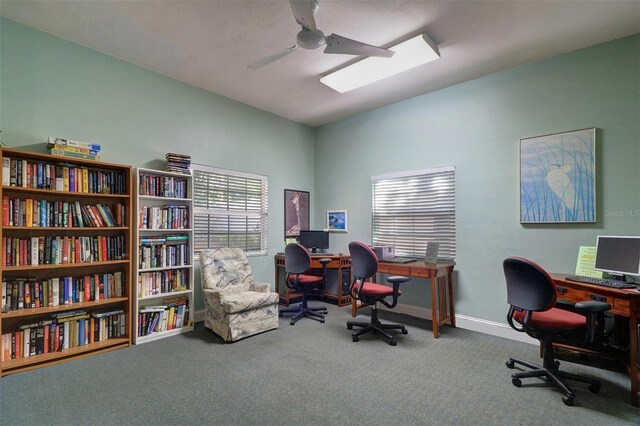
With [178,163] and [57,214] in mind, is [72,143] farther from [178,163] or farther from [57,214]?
[178,163]

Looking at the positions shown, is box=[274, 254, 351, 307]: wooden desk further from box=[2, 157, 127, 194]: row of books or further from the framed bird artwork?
box=[2, 157, 127, 194]: row of books

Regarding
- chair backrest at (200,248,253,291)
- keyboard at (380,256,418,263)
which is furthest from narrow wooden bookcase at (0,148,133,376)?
keyboard at (380,256,418,263)

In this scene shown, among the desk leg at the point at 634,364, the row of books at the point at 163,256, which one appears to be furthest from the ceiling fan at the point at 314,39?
the desk leg at the point at 634,364

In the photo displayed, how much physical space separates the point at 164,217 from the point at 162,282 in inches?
29.3

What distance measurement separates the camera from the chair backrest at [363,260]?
332 cm

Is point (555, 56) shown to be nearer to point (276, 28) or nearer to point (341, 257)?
point (276, 28)

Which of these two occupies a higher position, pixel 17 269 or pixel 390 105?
pixel 390 105

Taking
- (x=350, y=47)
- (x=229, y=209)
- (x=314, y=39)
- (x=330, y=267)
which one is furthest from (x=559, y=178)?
(x=229, y=209)

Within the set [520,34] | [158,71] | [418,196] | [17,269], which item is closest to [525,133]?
[520,34]

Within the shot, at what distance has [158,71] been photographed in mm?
3664

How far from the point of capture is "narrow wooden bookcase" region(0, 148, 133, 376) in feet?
8.54

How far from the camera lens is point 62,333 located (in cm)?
280

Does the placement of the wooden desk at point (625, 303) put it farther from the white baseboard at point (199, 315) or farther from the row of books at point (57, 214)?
the row of books at point (57, 214)

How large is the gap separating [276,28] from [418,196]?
275 centimetres
